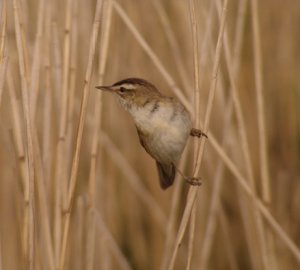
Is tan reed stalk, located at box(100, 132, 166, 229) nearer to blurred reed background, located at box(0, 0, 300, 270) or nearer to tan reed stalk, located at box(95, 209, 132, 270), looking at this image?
blurred reed background, located at box(0, 0, 300, 270)

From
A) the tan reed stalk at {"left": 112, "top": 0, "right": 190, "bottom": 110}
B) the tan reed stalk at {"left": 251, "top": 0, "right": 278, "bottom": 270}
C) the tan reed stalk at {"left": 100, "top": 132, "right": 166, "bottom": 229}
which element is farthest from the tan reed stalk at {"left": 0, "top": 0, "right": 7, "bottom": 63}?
the tan reed stalk at {"left": 100, "top": 132, "right": 166, "bottom": 229}

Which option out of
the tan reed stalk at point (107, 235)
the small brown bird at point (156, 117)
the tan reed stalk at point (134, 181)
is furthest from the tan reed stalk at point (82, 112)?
the tan reed stalk at point (134, 181)

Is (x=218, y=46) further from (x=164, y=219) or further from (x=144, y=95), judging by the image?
(x=164, y=219)

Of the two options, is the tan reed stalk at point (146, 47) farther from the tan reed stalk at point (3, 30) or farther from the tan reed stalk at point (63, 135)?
the tan reed stalk at point (3, 30)

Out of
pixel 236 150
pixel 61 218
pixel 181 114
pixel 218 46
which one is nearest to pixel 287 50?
pixel 236 150

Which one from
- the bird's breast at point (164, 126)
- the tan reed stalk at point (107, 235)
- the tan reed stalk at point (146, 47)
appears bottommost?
the tan reed stalk at point (107, 235)

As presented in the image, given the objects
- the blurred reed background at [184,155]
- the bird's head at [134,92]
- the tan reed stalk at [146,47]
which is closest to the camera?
the tan reed stalk at [146,47]
